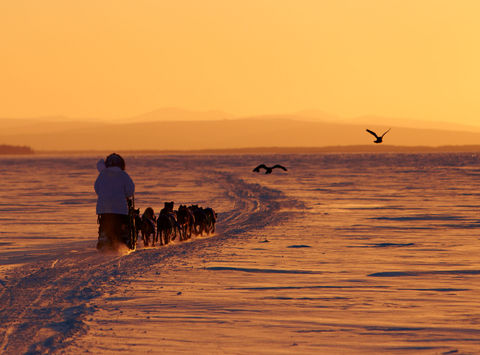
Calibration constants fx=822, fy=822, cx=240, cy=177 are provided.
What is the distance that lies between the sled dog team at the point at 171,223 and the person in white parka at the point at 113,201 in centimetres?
68

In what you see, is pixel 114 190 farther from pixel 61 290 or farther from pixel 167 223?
pixel 61 290

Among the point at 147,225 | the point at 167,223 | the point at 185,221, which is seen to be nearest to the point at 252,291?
the point at 147,225

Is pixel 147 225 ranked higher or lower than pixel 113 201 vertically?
lower

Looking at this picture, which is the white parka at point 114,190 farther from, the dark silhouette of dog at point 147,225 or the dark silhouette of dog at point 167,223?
the dark silhouette of dog at point 167,223

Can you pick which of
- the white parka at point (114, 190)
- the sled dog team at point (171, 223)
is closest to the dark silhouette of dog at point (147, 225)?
the sled dog team at point (171, 223)

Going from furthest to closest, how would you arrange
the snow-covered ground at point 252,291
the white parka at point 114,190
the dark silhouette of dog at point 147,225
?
1. the dark silhouette of dog at point 147,225
2. the white parka at point 114,190
3. the snow-covered ground at point 252,291

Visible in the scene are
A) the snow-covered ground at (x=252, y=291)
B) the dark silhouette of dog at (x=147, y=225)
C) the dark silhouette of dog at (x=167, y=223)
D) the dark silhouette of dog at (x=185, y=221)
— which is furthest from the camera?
the dark silhouette of dog at (x=185, y=221)

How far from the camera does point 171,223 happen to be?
16578 millimetres

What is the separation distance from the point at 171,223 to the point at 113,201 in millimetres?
1949

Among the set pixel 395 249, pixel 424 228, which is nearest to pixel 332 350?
pixel 395 249

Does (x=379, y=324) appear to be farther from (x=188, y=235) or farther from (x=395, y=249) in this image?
(x=188, y=235)

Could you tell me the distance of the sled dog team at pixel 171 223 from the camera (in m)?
16.1

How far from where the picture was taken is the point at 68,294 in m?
10.2

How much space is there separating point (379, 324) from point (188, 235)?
10067 mm
